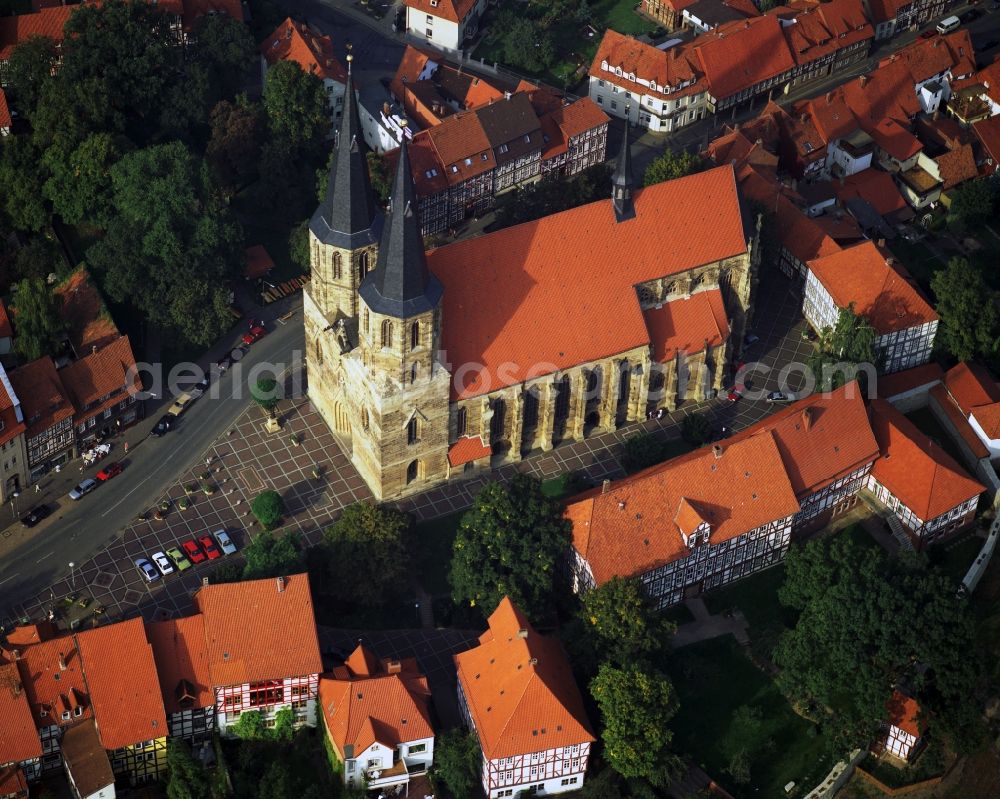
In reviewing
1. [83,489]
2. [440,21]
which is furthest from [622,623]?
[440,21]

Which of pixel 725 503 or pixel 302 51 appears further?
pixel 302 51

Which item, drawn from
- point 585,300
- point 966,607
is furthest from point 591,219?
point 966,607

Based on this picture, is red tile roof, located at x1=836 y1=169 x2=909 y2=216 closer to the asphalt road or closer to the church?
the church

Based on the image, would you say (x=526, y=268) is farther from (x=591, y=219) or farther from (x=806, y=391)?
(x=806, y=391)

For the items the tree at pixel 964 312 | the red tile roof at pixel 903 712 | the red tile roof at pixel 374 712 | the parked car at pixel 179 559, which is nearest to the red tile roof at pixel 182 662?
the red tile roof at pixel 374 712

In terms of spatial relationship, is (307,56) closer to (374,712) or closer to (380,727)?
(374,712)

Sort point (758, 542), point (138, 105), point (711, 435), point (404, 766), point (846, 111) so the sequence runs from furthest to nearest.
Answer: point (846, 111)
point (138, 105)
point (711, 435)
point (758, 542)
point (404, 766)

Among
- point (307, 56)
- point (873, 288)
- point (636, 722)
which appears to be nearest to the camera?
point (636, 722)
